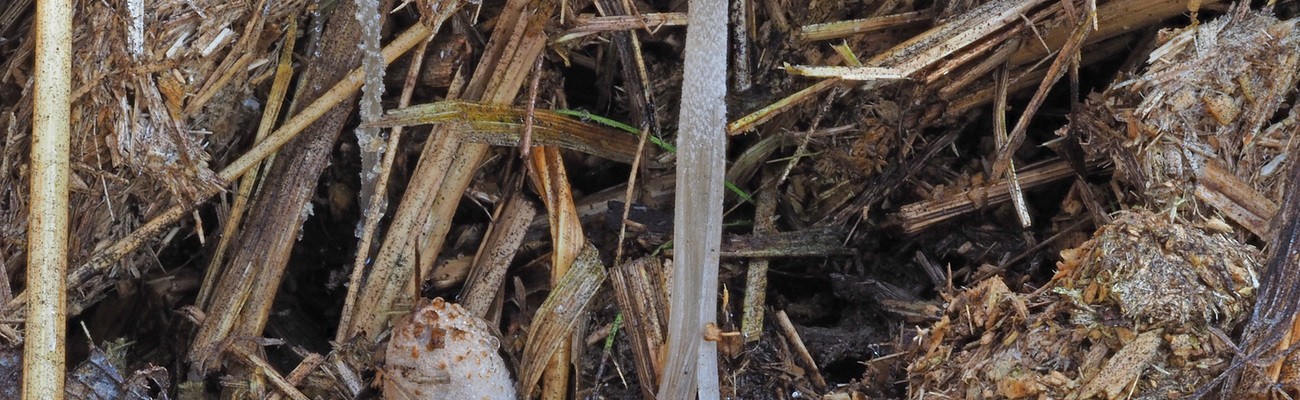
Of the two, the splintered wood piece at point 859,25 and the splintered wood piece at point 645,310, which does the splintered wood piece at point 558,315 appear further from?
the splintered wood piece at point 859,25

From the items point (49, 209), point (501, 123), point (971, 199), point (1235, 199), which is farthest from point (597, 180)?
point (1235, 199)

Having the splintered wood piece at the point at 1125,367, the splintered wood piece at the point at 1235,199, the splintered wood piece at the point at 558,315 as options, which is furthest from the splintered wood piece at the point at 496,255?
the splintered wood piece at the point at 1235,199

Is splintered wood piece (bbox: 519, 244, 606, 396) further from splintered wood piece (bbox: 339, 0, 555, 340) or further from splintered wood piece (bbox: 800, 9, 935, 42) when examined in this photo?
splintered wood piece (bbox: 800, 9, 935, 42)

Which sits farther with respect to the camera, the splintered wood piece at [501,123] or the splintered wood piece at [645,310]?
the splintered wood piece at [501,123]

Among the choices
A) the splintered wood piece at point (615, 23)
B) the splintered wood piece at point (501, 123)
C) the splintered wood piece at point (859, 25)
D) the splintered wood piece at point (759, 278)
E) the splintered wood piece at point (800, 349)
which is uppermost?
the splintered wood piece at point (615, 23)

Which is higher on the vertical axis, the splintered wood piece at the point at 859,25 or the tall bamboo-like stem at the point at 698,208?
Answer: the splintered wood piece at the point at 859,25

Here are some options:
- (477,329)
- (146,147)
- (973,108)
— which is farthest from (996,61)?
(146,147)

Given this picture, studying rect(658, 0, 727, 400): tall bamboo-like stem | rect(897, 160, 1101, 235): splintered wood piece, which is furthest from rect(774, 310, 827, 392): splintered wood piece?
rect(897, 160, 1101, 235): splintered wood piece
